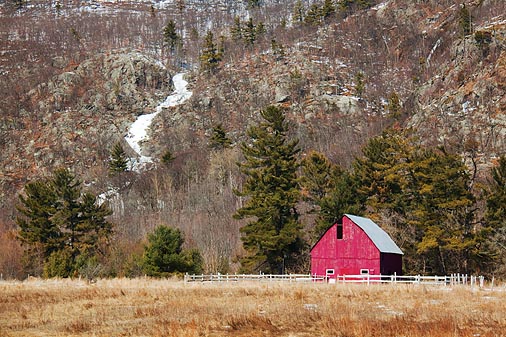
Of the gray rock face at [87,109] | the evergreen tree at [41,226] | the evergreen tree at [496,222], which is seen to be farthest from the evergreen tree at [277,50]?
the evergreen tree at [496,222]

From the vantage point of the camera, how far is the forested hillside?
5769 centimetres

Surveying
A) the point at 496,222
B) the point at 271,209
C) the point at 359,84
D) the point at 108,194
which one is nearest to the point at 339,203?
the point at 271,209

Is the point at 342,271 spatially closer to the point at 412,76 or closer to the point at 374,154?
the point at 374,154

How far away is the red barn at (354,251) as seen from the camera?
1975 inches

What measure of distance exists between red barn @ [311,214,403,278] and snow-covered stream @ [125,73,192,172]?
85.7m

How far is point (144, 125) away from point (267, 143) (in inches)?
3851

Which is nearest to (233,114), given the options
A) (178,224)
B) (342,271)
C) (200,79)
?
(200,79)

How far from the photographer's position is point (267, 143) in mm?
59938

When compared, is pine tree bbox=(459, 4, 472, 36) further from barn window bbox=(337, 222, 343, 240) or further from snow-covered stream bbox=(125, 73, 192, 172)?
barn window bbox=(337, 222, 343, 240)

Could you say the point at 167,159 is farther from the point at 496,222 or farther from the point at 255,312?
the point at 255,312

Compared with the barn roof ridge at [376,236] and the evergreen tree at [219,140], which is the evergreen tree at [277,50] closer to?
the evergreen tree at [219,140]

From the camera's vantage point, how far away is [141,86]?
167 metres

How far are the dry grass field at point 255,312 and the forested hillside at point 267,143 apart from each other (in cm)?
2000

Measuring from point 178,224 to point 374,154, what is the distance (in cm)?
4250
